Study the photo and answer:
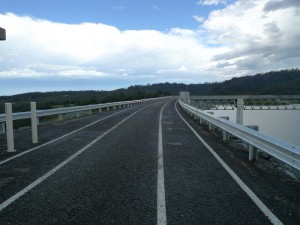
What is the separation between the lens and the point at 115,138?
11984 mm

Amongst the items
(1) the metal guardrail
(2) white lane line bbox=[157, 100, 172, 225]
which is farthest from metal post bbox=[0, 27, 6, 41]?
(1) the metal guardrail

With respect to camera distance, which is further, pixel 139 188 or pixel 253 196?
pixel 139 188

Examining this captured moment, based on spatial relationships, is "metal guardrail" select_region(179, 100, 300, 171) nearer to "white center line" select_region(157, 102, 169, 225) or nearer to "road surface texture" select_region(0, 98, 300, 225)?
"road surface texture" select_region(0, 98, 300, 225)

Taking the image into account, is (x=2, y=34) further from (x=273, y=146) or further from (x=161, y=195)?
(x=273, y=146)

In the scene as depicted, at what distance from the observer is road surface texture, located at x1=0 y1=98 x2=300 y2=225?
177 inches

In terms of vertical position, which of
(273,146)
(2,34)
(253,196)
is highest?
(2,34)

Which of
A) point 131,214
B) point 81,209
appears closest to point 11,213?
point 81,209

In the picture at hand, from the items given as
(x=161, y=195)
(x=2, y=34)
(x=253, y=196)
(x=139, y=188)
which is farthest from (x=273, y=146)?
(x=2, y=34)

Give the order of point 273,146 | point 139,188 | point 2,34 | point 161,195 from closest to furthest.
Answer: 1. point 161,195
2. point 139,188
3. point 273,146
4. point 2,34

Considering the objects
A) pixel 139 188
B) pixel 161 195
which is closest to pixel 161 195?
pixel 161 195

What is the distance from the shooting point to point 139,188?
5773 millimetres

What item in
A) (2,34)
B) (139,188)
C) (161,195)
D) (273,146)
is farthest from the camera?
(2,34)

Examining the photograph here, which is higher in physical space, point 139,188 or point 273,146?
point 273,146

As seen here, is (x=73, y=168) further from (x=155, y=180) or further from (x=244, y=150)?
(x=244, y=150)
